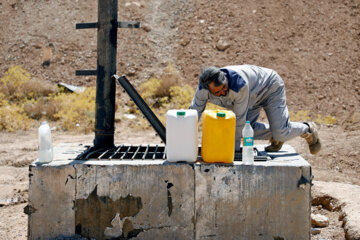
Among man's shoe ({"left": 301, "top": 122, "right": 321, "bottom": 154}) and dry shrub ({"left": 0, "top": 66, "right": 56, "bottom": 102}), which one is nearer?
man's shoe ({"left": 301, "top": 122, "right": 321, "bottom": 154})

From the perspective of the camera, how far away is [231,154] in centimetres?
345

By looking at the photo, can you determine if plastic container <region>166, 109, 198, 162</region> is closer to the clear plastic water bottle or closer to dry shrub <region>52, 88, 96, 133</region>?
the clear plastic water bottle

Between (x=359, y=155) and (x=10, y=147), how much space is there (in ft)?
21.3

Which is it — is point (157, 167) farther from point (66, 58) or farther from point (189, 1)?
point (189, 1)

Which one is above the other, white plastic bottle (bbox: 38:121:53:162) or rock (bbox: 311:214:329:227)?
white plastic bottle (bbox: 38:121:53:162)

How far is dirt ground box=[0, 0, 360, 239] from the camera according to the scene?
1230cm

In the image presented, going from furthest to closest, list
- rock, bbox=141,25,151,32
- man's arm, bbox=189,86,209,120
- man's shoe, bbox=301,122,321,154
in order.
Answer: rock, bbox=141,25,151,32 < man's shoe, bbox=301,122,321,154 < man's arm, bbox=189,86,209,120

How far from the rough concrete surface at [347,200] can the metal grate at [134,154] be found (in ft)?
3.58

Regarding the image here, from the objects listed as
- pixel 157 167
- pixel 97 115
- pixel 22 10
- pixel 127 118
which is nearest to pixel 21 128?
pixel 127 118

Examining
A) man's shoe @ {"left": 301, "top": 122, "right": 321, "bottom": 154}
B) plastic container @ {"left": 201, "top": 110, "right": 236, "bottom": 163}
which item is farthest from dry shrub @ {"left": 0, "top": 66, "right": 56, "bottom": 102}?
plastic container @ {"left": 201, "top": 110, "right": 236, "bottom": 163}

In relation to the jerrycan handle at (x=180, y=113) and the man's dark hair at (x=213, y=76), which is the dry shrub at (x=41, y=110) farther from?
the jerrycan handle at (x=180, y=113)

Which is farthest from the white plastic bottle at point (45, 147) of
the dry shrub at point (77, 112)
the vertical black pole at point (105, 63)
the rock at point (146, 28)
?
the rock at point (146, 28)

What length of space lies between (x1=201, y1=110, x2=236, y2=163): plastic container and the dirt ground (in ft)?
24.9

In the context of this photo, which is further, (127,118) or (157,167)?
(127,118)
